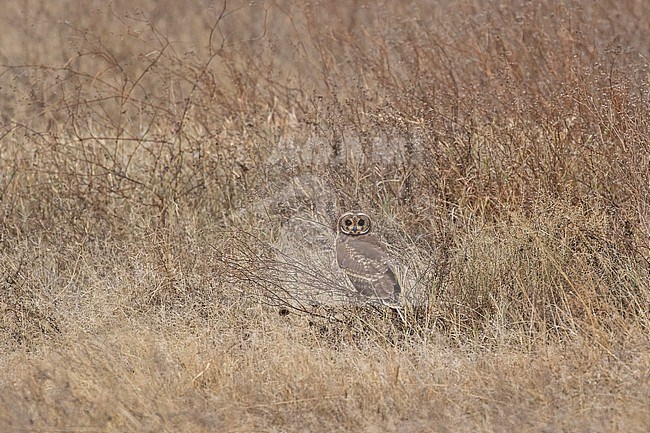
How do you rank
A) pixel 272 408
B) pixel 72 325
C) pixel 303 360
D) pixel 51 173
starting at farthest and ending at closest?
pixel 51 173 < pixel 72 325 < pixel 303 360 < pixel 272 408

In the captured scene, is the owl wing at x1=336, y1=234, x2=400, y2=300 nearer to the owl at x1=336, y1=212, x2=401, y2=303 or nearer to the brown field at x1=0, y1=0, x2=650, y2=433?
the owl at x1=336, y1=212, x2=401, y2=303

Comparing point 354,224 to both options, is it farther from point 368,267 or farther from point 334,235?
point 334,235

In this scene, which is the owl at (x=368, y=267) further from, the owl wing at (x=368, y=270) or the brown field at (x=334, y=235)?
the brown field at (x=334, y=235)

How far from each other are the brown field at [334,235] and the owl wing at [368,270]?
0.11 m

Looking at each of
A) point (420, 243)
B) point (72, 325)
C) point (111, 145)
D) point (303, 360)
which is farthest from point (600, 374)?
point (111, 145)

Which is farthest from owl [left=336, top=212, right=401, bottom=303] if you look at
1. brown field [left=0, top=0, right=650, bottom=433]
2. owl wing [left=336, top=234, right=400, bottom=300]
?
brown field [left=0, top=0, right=650, bottom=433]

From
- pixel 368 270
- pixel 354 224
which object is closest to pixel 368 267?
pixel 368 270

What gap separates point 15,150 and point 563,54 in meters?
3.88

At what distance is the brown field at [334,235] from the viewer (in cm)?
385

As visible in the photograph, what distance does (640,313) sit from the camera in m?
4.34

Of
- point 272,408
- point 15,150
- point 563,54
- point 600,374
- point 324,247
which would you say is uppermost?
point 15,150

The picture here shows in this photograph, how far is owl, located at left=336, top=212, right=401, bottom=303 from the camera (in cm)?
455

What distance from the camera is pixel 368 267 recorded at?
4.55 meters

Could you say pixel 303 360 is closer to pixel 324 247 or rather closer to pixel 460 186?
pixel 324 247
